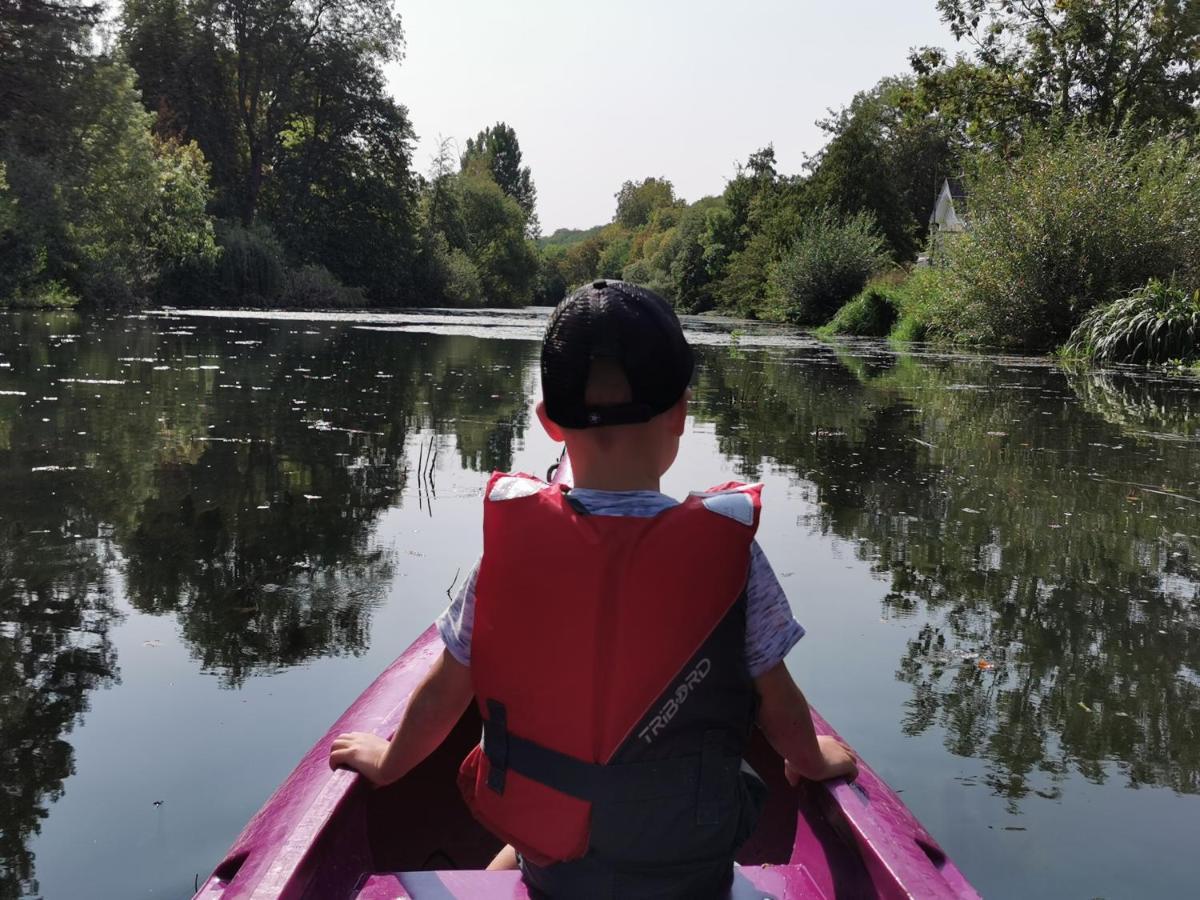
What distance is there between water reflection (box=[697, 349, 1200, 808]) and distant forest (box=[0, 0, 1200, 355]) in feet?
33.2

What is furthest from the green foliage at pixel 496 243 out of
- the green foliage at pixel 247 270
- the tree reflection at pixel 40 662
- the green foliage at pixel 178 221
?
the tree reflection at pixel 40 662

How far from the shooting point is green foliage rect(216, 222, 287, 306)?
35.5m

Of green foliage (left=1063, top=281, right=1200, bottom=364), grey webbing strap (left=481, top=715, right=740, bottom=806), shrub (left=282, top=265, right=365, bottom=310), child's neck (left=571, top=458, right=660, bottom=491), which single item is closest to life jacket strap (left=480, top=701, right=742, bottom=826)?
grey webbing strap (left=481, top=715, right=740, bottom=806)

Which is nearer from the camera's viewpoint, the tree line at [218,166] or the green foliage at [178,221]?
the tree line at [218,166]

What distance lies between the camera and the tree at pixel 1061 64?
95.6 ft

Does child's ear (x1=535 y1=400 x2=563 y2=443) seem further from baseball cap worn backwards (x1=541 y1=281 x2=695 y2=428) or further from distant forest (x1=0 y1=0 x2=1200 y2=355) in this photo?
distant forest (x1=0 y1=0 x2=1200 y2=355)

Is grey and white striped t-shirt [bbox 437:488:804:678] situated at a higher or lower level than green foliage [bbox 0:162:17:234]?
lower

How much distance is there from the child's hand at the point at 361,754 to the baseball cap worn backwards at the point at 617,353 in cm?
76

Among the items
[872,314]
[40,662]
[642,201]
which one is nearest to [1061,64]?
[872,314]

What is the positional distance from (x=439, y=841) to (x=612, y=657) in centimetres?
111

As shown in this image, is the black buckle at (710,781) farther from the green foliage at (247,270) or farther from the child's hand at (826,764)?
the green foliage at (247,270)

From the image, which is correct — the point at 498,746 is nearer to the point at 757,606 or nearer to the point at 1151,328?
the point at 757,606

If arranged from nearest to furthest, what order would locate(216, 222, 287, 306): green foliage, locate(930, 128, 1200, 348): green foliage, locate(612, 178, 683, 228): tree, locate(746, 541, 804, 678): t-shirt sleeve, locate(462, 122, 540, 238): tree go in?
1. locate(746, 541, 804, 678): t-shirt sleeve
2. locate(930, 128, 1200, 348): green foliage
3. locate(216, 222, 287, 306): green foliage
4. locate(462, 122, 540, 238): tree
5. locate(612, 178, 683, 228): tree

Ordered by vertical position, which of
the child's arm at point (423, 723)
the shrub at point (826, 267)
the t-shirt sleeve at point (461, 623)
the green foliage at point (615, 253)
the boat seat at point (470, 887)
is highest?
the green foliage at point (615, 253)
